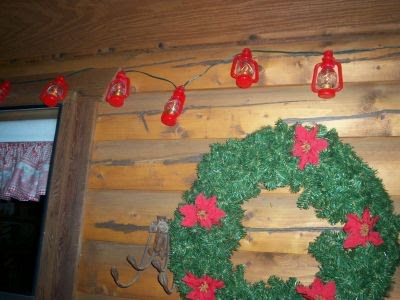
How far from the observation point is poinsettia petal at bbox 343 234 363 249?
1185 millimetres

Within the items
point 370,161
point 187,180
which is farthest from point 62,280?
point 370,161

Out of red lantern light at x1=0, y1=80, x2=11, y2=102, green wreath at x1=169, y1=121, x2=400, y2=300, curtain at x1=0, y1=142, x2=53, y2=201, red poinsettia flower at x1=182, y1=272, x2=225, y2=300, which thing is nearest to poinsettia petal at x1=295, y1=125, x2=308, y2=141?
green wreath at x1=169, y1=121, x2=400, y2=300

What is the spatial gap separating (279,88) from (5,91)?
194 centimetres

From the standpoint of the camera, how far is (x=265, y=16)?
155 cm

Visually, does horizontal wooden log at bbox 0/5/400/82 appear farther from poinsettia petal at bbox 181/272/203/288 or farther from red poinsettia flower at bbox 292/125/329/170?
poinsettia petal at bbox 181/272/203/288

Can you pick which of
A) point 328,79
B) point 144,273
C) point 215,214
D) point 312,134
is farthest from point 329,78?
point 144,273

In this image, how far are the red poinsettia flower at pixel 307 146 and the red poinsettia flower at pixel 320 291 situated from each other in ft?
1.65

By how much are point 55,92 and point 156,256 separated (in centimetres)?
122

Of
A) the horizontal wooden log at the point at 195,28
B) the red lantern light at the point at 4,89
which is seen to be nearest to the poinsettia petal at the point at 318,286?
the horizontal wooden log at the point at 195,28

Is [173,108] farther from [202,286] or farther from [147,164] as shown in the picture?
[202,286]

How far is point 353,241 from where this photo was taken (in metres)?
1.19

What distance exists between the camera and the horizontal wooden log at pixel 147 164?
5.49 ft

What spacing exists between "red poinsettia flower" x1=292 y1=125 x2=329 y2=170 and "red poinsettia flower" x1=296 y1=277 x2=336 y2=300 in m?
0.50

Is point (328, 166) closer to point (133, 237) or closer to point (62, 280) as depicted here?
point (133, 237)
